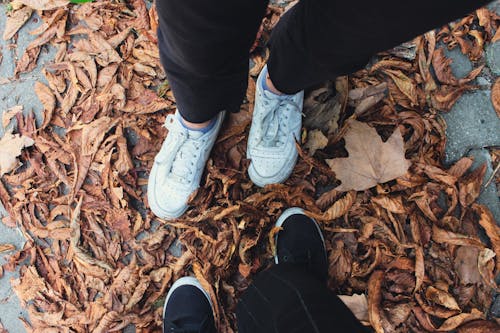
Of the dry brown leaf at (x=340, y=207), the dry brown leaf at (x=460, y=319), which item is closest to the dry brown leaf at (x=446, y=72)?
the dry brown leaf at (x=340, y=207)

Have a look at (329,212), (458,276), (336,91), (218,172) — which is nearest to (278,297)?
(329,212)

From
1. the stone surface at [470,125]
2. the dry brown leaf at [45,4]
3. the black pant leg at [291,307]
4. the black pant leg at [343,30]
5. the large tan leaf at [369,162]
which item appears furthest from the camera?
the dry brown leaf at [45,4]

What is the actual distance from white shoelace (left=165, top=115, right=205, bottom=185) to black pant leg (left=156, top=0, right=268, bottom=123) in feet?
0.97

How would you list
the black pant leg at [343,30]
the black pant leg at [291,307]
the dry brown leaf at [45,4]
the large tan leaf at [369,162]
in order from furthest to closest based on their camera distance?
1. the dry brown leaf at [45,4]
2. the large tan leaf at [369,162]
3. the black pant leg at [291,307]
4. the black pant leg at [343,30]

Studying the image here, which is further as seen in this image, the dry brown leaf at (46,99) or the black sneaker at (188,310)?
the dry brown leaf at (46,99)

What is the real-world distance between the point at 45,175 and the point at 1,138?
1.01ft

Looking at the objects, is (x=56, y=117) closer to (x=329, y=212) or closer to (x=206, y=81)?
(x=206, y=81)

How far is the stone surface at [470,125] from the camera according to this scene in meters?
1.66

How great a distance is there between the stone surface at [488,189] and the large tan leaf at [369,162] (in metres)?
0.37

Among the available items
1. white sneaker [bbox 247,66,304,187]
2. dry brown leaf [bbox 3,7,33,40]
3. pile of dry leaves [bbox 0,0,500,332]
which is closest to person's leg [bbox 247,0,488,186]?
white sneaker [bbox 247,66,304,187]

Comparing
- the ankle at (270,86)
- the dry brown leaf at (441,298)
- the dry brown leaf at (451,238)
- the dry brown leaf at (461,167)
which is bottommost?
the dry brown leaf at (441,298)

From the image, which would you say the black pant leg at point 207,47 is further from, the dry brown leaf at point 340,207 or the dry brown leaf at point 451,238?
the dry brown leaf at point 451,238

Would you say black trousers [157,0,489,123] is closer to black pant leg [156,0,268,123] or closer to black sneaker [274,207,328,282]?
black pant leg [156,0,268,123]

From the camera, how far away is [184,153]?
156 cm
